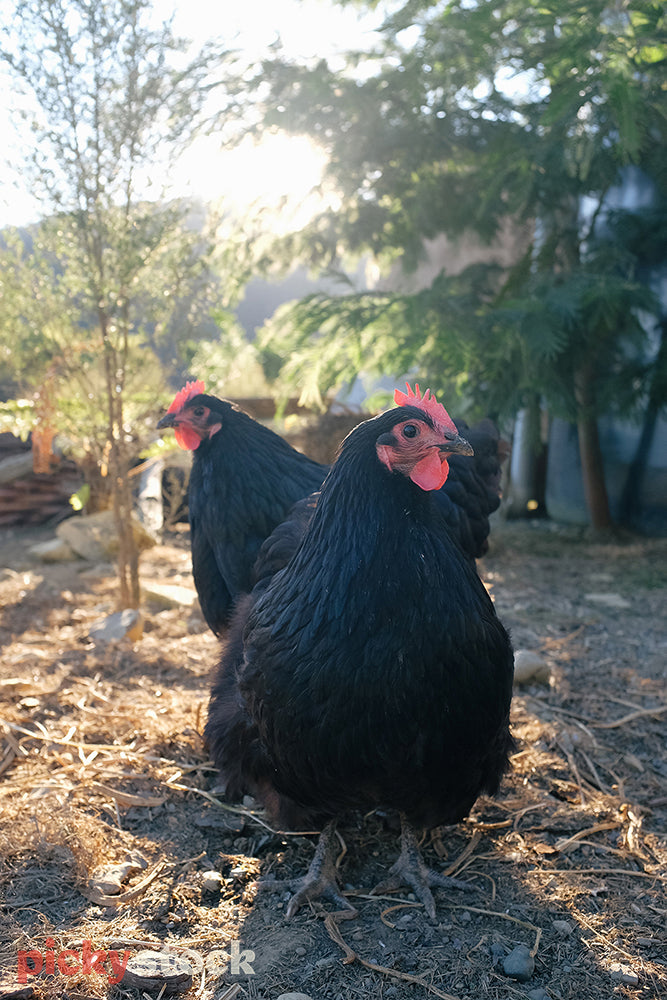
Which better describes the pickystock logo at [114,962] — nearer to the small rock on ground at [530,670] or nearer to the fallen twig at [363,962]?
the fallen twig at [363,962]

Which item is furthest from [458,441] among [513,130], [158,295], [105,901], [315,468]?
[513,130]

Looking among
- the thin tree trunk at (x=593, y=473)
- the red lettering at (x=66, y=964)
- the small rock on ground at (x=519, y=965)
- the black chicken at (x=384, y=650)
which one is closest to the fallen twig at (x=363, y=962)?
the small rock on ground at (x=519, y=965)

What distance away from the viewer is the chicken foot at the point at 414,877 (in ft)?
7.09

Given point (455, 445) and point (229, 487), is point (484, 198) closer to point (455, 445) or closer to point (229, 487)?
point (229, 487)

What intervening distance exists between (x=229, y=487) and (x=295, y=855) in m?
1.54

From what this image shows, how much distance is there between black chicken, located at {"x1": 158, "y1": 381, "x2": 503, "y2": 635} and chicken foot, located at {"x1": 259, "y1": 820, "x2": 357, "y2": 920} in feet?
3.42

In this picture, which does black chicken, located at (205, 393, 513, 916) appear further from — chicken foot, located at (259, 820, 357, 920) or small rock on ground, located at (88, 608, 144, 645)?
small rock on ground, located at (88, 608, 144, 645)

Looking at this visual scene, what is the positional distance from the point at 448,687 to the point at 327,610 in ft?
1.27

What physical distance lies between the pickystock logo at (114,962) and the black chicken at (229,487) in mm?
1367

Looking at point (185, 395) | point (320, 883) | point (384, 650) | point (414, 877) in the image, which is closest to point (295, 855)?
point (320, 883)

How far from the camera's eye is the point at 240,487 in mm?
3072

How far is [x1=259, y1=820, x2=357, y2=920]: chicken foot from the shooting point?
2094 millimetres

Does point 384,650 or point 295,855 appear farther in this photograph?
point 295,855

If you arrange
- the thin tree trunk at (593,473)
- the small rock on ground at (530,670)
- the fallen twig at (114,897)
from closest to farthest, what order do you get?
the fallen twig at (114,897), the small rock on ground at (530,670), the thin tree trunk at (593,473)
